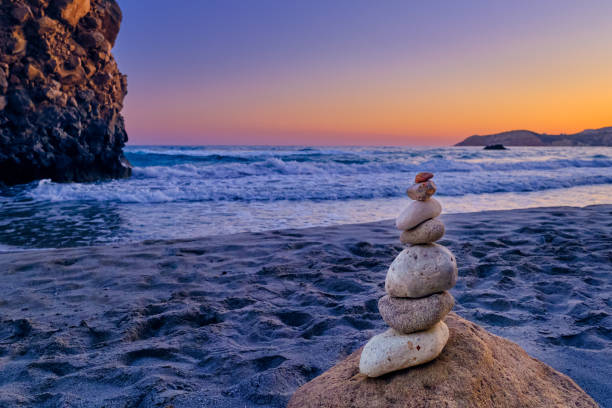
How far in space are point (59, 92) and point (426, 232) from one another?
18.4 m

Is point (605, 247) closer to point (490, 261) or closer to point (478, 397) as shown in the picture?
point (490, 261)

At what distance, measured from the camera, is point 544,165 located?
25.2 meters

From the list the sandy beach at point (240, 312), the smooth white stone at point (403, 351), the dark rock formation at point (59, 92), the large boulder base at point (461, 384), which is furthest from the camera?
the dark rock formation at point (59, 92)

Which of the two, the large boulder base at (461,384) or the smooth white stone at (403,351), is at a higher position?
the smooth white stone at (403,351)

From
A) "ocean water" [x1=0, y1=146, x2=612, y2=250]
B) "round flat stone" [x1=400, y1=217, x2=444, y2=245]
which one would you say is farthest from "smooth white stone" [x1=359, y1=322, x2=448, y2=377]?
"ocean water" [x1=0, y1=146, x2=612, y2=250]

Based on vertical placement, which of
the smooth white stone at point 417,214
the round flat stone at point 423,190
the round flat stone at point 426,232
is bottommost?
the round flat stone at point 426,232

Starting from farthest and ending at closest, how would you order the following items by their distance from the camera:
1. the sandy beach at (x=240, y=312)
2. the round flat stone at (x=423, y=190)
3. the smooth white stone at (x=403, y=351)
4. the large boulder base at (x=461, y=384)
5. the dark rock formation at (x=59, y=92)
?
the dark rock formation at (x=59, y=92)
the sandy beach at (x=240, y=312)
the round flat stone at (x=423, y=190)
the smooth white stone at (x=403, y=351)
the large boulder base at (x=461, y=384)

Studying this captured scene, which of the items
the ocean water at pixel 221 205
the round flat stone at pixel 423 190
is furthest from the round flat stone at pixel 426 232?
the ocean water at pixel 221 205

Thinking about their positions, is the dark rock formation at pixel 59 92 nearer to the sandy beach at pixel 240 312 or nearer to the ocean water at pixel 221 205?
the ocean water at pixel 221 205

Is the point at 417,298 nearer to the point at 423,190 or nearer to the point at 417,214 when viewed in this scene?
the point at 417,214

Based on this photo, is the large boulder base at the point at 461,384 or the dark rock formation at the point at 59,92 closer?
the large boulder base at the point at 461,384

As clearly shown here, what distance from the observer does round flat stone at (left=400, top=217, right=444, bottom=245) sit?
1975mm

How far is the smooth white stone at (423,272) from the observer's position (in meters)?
1.91

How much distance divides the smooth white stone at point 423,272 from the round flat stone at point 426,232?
0.13ft
